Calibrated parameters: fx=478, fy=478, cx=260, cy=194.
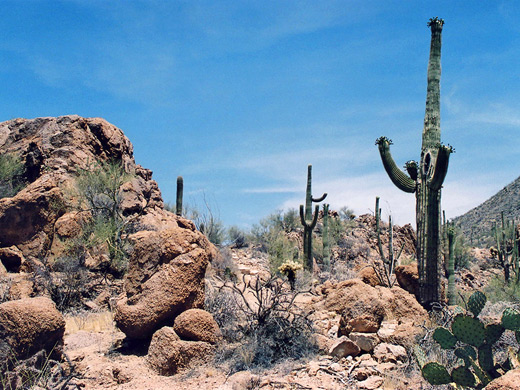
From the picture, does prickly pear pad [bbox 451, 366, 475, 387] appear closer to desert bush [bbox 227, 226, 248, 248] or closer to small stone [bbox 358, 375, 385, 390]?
small stone [bbox 358, 375, 385, 390]

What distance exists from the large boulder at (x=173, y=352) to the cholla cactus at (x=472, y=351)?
118 inches

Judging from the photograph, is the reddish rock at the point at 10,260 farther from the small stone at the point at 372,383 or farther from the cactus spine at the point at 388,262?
the small stone at the point at 372,383

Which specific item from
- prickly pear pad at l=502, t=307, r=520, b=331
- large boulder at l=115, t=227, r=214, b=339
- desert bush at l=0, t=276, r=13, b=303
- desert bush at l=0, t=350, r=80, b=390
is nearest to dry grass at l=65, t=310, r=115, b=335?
desert bush at l=0, t=276, r=13, b=303

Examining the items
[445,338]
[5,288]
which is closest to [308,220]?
[5,288]

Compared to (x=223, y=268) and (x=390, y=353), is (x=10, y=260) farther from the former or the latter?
(x=390, y=353)

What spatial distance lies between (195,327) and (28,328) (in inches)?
84.1

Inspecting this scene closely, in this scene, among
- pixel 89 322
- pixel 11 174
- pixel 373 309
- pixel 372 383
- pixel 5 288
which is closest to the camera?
pixel 372 383

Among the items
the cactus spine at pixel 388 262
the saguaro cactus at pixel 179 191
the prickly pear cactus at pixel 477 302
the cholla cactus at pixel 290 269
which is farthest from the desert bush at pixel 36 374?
the saguaro cactus at pixel 179 191

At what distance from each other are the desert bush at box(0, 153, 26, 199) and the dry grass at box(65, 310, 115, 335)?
26.6ft

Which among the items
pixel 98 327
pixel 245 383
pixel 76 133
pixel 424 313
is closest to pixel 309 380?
pixel 245 383

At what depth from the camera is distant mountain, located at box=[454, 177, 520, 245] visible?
1528 inches

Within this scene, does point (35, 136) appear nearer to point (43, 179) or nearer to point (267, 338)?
point (43, 179)

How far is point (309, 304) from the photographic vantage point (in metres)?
9.84

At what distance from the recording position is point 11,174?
15.9m
